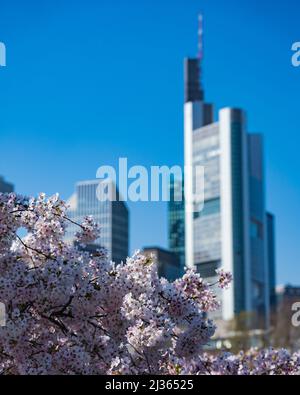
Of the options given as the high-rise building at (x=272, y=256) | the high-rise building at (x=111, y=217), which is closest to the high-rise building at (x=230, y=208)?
the high-rise building at (x=272, y=256)

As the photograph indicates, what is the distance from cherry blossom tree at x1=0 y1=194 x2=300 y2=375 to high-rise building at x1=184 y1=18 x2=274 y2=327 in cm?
9673

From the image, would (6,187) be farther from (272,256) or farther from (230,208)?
(272,256)

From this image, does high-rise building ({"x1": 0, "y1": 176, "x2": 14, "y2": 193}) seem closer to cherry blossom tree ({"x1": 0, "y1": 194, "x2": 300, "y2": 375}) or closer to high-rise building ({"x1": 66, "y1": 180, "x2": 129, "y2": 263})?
high-rise building ({"x1": 66, "y1": 180, "x2": 129, "y2": 263})

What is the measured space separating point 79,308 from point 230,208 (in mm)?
103250

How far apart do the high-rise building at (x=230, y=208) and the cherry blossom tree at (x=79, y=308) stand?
317 ft

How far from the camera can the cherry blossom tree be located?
216 inches

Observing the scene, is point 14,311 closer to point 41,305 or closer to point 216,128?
point 41,305

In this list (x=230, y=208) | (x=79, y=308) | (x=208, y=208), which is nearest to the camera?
(x=79, y=308)

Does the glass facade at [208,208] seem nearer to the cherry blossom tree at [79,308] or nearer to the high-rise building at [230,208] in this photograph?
the high-rise building at [230,208]

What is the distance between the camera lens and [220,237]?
10731 cm

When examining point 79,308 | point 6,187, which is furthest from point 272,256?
point 79,308

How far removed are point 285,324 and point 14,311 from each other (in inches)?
1911

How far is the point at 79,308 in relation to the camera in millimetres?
5699
